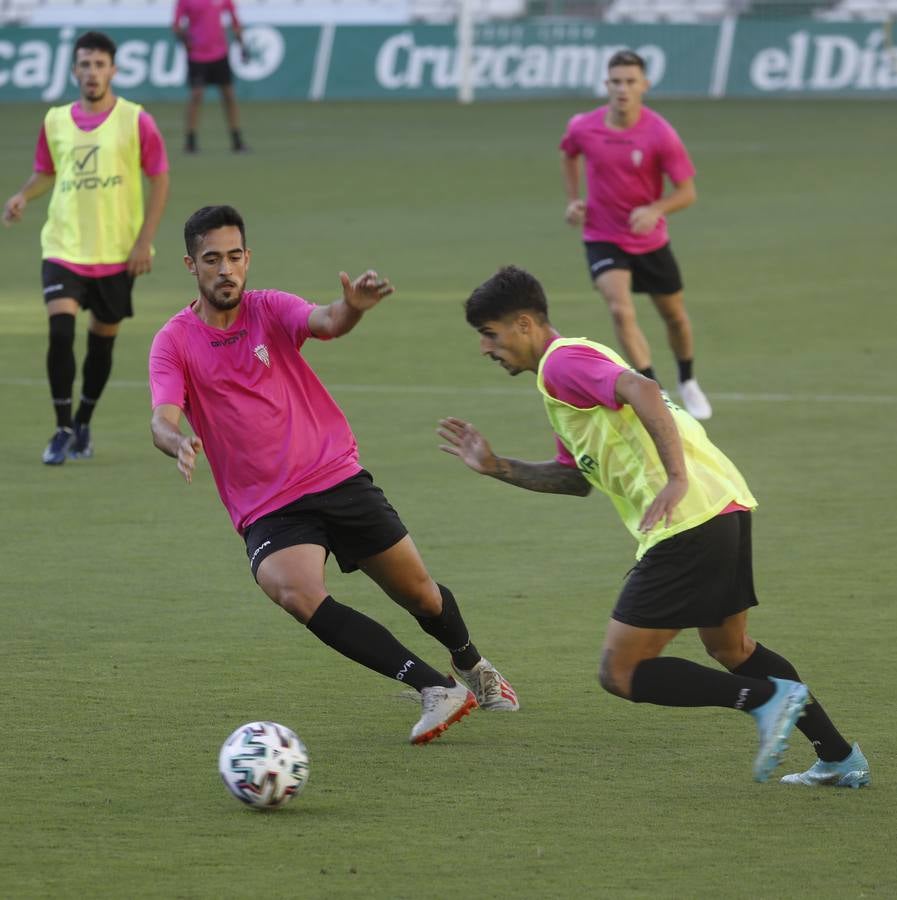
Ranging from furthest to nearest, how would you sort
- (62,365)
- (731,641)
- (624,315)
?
(624,315), (62,365), (731,641)

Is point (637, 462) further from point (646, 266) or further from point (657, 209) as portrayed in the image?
point (646, 266)

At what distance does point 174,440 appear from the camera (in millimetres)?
6039

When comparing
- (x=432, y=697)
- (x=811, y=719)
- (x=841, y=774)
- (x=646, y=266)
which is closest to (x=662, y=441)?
(x=811, y=719)

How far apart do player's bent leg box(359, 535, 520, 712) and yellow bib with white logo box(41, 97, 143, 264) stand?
510 centimetres

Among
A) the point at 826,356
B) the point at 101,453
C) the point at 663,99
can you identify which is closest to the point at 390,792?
the point at 101,453

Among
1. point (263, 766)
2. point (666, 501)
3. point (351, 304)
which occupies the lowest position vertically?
point (263, 766)

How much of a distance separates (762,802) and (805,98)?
31280 mm

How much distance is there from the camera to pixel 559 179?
24.9 m

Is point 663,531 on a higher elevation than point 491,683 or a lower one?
higher

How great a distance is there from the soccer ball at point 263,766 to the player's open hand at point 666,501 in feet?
3.97

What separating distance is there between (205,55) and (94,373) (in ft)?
58.4

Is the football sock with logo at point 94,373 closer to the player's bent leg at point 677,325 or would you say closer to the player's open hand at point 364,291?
the player's bent leg at point 677,325

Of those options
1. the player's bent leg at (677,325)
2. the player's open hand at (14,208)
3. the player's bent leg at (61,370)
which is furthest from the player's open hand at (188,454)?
the player's bent leg at (677,325)

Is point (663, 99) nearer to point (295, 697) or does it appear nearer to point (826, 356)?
point (826, 356)
